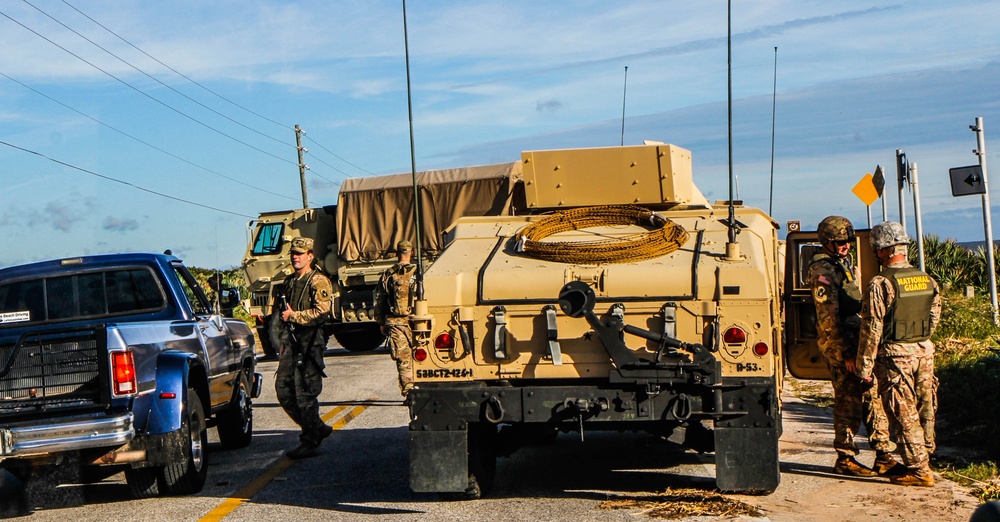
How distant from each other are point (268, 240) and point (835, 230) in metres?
17.3

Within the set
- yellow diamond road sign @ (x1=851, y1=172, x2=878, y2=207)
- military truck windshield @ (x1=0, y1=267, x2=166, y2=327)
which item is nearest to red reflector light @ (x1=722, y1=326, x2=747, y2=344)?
military truck windshield @ (x1=0, y1=267, x2=166, y2=327)

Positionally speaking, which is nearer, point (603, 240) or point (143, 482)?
point (603, 240)

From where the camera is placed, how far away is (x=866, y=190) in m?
18.4

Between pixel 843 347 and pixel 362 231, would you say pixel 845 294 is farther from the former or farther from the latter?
pixel 362 231

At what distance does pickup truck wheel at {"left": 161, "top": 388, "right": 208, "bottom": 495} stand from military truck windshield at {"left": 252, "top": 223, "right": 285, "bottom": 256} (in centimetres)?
1566

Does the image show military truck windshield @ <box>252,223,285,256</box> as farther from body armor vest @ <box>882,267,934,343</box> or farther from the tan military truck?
body armor vest @ <box>882,267,934,343</box>

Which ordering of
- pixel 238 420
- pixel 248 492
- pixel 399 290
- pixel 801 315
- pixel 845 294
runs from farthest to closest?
pixel 399 290 < pixel 238 420 < pixel 801 315 < pixel 845 294 < pixel 248 492

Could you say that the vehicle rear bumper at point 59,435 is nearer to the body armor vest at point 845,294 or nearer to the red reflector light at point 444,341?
the red reflector light at point 444,341

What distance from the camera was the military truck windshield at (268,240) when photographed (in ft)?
81.1

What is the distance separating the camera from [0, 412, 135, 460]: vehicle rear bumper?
7.93 metres

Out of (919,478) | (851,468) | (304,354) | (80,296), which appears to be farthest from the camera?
(304,354)

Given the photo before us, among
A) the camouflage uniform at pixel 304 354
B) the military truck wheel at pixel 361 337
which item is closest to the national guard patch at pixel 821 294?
the camouflage uniform at pixel 304 354

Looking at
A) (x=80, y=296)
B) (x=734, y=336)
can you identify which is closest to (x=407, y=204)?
(x=80, y=296)

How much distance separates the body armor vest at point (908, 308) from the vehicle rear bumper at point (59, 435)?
17.1 ft
